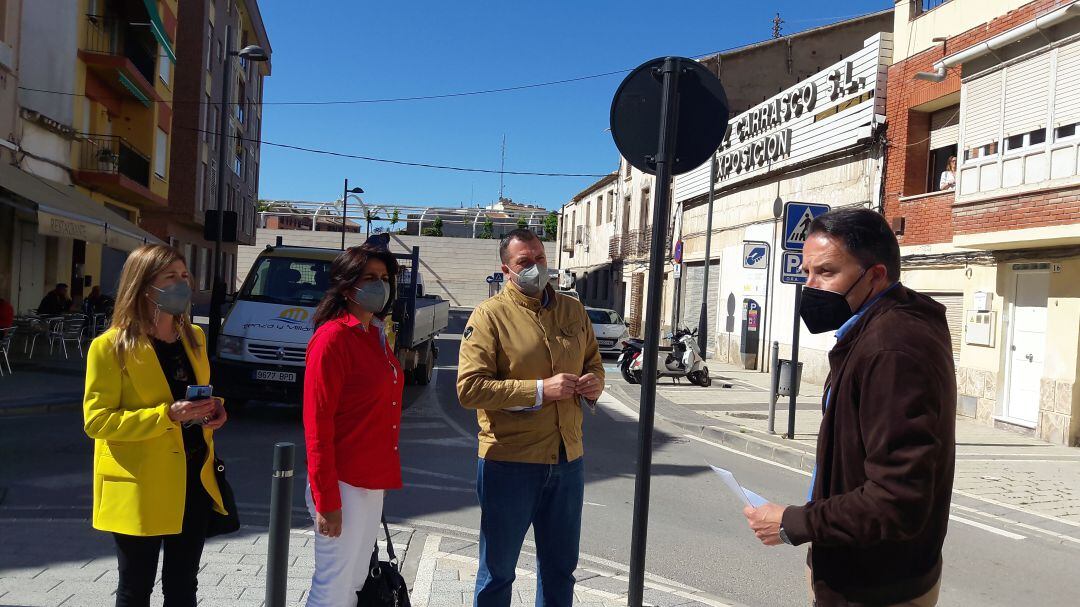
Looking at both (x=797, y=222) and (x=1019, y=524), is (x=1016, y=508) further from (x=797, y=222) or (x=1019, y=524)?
(x=797, y=222)

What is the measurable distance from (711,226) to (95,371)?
2155cm

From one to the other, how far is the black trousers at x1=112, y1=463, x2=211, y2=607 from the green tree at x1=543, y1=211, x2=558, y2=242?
64.5 metres

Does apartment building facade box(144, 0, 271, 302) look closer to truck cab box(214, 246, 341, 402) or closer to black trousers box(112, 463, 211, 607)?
truck cab box(214, 246, 341, 402)

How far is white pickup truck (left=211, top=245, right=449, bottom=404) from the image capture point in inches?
376

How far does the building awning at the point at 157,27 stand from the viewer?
21500 mm

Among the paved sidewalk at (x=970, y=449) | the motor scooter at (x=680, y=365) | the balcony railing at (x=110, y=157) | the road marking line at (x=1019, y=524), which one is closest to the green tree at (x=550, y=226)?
the balcony railing at (x=110, y=157)

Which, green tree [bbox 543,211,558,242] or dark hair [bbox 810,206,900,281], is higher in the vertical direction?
green tree [bbox 543,211,558,242]

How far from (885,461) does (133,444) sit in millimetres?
2614

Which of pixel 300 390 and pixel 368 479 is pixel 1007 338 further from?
pixel 368 479

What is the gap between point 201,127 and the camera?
32.6m

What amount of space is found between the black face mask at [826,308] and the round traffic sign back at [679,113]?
1538 mm

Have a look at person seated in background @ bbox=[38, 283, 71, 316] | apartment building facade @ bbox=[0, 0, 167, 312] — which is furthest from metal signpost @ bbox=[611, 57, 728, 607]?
person seated in background @ bbox=[38, 283, 71, 316]

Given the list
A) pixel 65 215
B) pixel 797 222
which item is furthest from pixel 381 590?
pixel 65 215

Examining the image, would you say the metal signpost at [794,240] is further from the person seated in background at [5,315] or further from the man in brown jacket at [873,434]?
the person seated in background at [5,315]
